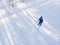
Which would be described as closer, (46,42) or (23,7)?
(46,42)

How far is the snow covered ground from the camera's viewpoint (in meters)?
13.7

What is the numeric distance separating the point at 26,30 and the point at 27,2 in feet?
16.9

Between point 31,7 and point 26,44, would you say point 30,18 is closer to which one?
point 31,7

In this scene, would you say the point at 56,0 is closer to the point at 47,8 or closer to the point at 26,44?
the point at 47,8

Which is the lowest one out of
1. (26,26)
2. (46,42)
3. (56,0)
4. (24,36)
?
(46,42)

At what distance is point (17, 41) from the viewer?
13297 millimetres

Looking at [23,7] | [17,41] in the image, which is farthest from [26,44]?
[23,7]

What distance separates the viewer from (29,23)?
15.6 m

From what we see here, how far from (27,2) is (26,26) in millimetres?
4573

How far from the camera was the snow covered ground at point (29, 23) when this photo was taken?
13687 millimetres

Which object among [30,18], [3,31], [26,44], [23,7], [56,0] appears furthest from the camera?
[56,0]

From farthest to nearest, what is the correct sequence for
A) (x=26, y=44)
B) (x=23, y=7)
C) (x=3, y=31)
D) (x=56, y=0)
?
(x=56, y=0), (x=23, y=7), (x=3, y=31), (x=26, y=44)

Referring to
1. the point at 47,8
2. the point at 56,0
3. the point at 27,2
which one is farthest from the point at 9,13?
the point at 56,0

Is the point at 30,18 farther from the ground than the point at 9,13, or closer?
closer
